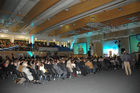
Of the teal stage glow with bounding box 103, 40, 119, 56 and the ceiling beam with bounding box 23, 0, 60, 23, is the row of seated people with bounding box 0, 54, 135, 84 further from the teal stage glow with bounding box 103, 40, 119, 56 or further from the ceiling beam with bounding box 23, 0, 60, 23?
the teal stage glow with bounding box 103, 40, 119, 56

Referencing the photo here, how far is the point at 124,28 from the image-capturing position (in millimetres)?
14570

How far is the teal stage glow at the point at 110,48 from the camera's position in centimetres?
1540

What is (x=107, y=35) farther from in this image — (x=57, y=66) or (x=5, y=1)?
(x=5, y=1)

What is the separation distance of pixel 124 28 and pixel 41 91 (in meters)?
13.7

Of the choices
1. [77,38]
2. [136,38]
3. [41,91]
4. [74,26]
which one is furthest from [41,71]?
[77,38]

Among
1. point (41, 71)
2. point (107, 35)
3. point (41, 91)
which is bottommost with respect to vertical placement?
point (41, 91)

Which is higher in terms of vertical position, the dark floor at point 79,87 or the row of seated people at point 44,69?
the row of seated people at point 44,69

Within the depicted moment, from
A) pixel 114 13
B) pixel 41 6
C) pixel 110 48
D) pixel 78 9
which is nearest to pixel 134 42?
pixel 110 48

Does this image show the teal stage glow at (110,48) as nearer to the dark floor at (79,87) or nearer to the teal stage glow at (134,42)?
the teal stage glow at (134,42)

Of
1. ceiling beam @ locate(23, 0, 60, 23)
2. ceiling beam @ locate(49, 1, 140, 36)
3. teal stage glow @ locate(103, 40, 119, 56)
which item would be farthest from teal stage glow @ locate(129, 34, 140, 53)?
ceiling beam @ locate(23, 0, 60, 23)

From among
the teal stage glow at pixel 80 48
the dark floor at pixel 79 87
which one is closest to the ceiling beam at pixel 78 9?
the dark floor at pixel 79 87

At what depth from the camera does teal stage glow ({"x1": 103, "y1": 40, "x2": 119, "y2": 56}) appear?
606 inches

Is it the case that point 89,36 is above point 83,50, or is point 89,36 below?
above

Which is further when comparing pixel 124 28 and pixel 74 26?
pixel 124 28
